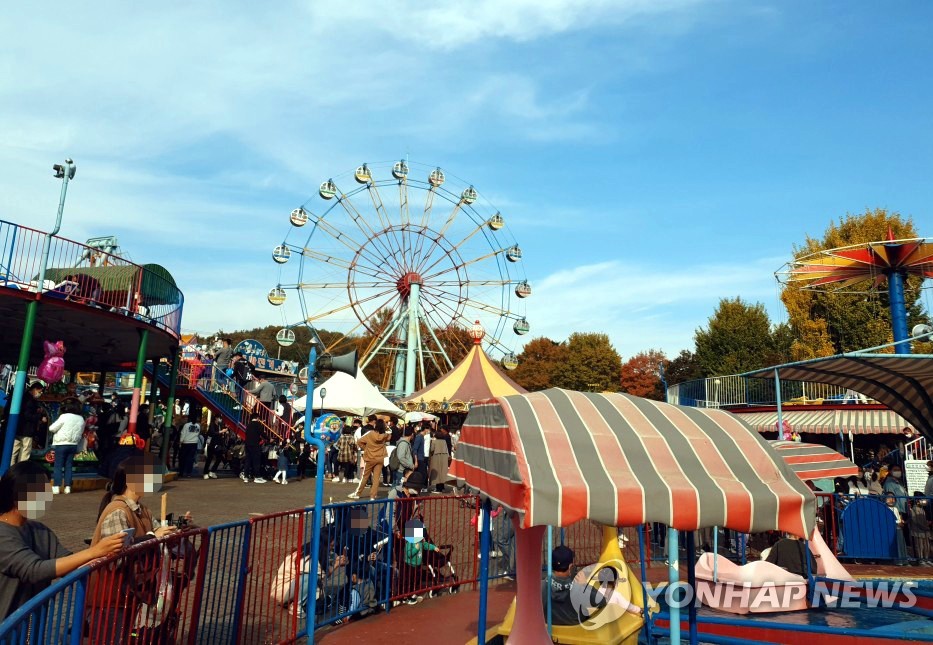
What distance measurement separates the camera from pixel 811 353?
35656mm

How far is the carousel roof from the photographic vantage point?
2584cm

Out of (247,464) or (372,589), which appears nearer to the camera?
(372,589)

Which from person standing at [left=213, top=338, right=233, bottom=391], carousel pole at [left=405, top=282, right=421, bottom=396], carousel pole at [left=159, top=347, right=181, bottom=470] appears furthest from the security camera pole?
carousel pole at [left=405, top=282, right=421, bottom=396]

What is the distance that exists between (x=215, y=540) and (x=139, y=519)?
622 millimetres

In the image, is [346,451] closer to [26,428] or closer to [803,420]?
[26,428]

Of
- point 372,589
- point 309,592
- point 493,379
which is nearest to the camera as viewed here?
point 309,592

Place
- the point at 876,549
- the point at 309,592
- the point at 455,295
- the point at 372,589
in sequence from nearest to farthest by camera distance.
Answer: the point at 309,592 < the point at 372,589 < the point at 876,549 < the point at 455,295

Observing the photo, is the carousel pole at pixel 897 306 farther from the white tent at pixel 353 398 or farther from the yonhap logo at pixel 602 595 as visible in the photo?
the yonhap logo at pixel 602 595

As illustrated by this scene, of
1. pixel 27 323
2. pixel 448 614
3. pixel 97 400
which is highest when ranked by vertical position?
pixel 27 323

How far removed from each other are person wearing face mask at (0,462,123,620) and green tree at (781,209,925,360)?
35603 mm

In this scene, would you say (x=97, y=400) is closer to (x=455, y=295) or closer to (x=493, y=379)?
(x=493, y=379)

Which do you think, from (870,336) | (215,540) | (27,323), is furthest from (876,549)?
(870,336)

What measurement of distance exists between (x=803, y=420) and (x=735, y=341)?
73.3ft

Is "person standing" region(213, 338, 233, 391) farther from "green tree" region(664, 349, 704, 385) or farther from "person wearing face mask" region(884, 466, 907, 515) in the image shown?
"green tree" region(664, 349, 704, 385)
